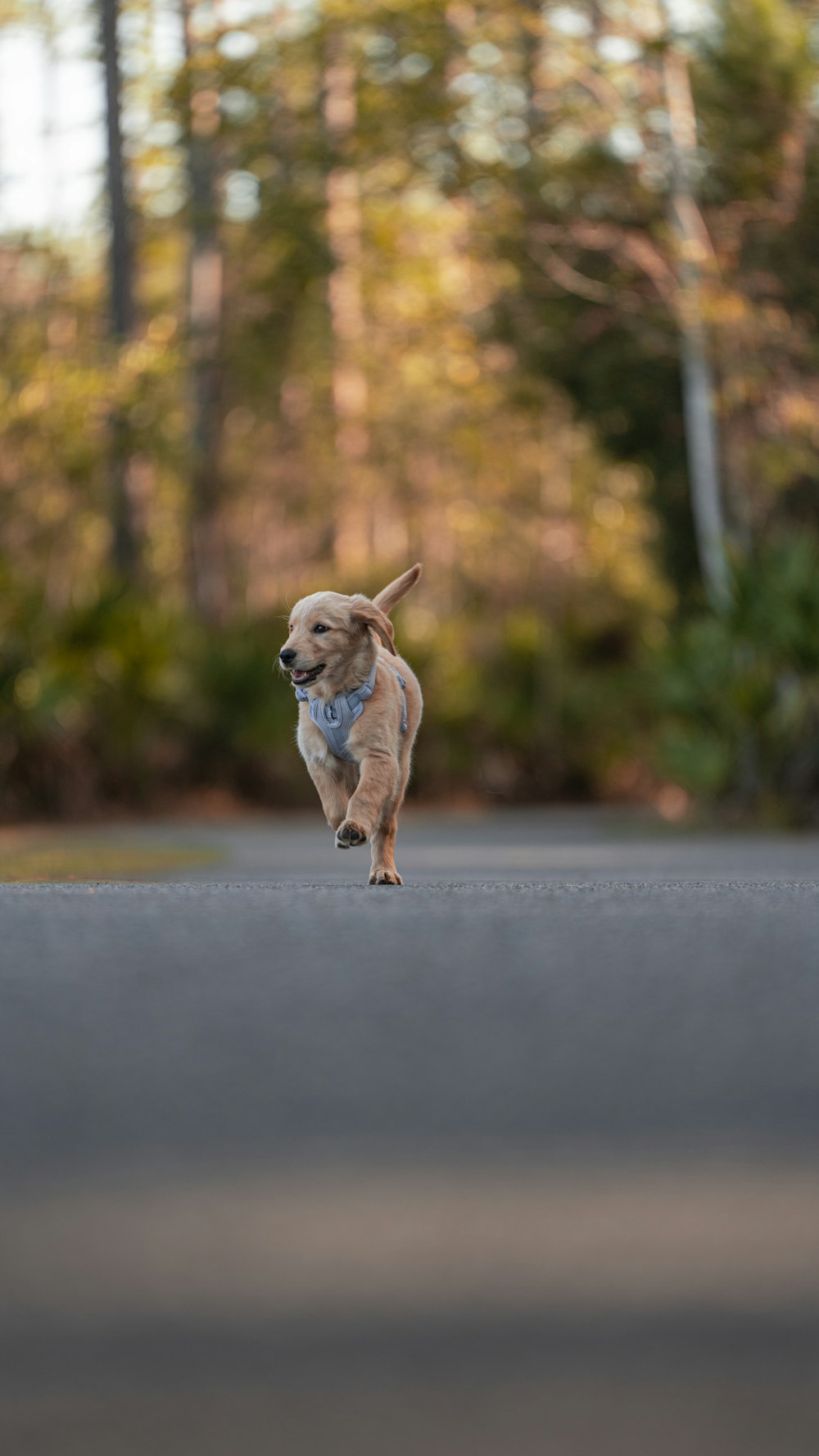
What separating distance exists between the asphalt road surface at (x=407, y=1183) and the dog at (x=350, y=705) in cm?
43

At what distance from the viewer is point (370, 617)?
7.25 meters

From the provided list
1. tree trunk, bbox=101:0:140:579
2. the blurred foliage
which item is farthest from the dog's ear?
tree trunk, bbox=101:0:140:579

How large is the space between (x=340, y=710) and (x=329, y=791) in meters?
0.32

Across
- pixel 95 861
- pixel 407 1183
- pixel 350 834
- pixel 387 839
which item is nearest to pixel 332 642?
pixel 350 834

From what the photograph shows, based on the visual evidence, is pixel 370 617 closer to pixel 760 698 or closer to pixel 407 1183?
pixel 407 1183

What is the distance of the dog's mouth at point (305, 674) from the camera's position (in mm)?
7094

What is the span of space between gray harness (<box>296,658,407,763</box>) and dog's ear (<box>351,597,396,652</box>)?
0.38 ft

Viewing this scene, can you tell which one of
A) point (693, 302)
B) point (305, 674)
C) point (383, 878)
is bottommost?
point (383, 878)

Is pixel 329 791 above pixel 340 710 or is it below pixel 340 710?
below

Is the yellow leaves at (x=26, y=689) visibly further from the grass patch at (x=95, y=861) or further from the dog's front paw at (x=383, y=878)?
the dog's front paw at (x=383, y=878)

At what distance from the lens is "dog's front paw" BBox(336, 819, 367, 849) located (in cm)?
693

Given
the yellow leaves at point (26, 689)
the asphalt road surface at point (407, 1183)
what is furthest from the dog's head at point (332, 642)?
the yellow leaves at point (26, 689)

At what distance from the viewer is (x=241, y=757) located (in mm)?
26250

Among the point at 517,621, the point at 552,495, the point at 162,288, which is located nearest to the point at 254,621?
the point at 517,621
